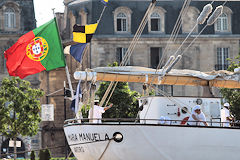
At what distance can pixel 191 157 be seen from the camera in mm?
30875

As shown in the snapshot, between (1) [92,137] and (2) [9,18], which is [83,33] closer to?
(1) [92,137]

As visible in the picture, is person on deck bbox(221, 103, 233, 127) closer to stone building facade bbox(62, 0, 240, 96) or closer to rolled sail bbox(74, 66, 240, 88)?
rolled sail bbox(74, 66, 240, 88)

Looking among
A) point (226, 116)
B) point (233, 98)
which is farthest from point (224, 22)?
point (226, 116)

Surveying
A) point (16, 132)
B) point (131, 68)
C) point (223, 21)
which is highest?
point (223, 21)

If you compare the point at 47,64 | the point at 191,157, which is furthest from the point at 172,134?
the point at 47,64

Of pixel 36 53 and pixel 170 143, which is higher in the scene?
pixel 36 53

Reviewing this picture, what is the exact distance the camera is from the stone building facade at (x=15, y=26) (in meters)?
69.9

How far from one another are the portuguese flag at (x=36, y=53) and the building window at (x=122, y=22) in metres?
33.3

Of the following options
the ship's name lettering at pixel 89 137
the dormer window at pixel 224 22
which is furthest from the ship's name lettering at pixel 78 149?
the dormer window at pixel 224 22

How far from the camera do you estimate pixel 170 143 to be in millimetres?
30797

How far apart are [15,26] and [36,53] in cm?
3836

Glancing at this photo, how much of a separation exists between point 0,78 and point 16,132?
1755 cm

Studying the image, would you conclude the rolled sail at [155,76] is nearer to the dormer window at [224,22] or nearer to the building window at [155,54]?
the building window at [155,54]

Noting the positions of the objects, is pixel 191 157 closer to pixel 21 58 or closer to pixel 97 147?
pixel 97 147
